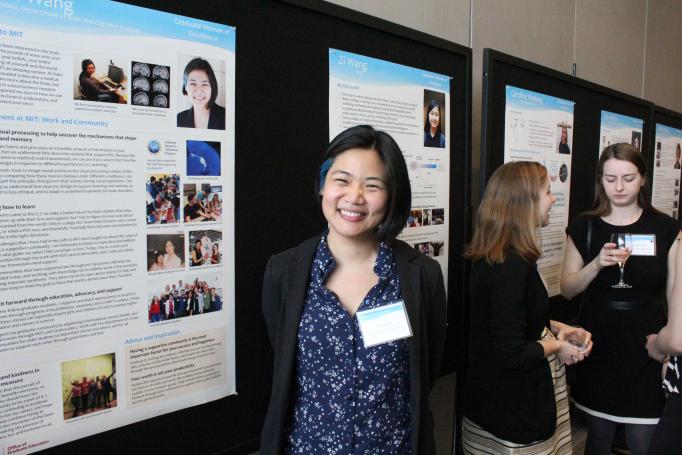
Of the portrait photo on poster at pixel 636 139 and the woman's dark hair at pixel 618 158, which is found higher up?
the portrait photo on poster at pixel 636 139

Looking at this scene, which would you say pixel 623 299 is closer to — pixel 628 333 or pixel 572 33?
pixel 628 333

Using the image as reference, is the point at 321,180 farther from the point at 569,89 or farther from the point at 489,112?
the point at 569,89

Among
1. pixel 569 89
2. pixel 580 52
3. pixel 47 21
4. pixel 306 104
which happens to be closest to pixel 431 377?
pixel 306 104

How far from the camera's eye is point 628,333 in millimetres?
2387

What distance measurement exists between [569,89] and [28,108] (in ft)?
9.01

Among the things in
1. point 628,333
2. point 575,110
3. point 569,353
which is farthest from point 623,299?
point 575,110

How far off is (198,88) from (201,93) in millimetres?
15

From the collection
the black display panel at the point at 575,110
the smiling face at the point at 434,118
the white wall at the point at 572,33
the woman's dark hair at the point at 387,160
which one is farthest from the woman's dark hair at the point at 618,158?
the woman's dark hair at the point at 387,160

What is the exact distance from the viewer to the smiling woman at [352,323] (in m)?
1.30

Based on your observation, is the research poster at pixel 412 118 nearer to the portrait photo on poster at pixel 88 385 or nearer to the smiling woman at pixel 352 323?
the smiling woman at pixel 352 323

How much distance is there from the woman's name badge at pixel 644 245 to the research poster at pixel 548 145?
18.9 inches

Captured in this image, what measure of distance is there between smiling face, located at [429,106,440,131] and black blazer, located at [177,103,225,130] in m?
1.01

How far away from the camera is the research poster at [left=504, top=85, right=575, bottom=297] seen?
8.28ft

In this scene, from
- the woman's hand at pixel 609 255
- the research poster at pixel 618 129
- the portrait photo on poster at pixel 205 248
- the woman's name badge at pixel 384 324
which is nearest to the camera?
the woman's name badge at pixel 384 324
